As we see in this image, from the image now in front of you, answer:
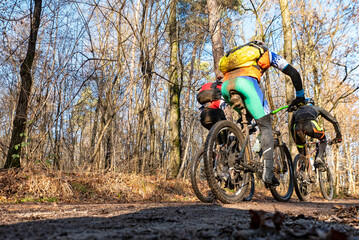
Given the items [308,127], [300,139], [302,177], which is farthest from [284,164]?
[308,127]

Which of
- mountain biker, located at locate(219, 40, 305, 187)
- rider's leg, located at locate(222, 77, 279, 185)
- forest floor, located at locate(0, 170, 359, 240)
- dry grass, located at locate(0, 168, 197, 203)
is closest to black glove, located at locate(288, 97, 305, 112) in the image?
mountain biker, located at locate(219, 40, 305, 187)

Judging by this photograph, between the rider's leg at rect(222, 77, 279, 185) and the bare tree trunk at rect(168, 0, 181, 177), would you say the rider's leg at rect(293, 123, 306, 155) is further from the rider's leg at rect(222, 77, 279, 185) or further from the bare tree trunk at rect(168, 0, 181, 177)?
the bare tree trunk at rect(168, 0, 181, 177)

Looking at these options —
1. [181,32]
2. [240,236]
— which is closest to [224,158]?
[240,236]

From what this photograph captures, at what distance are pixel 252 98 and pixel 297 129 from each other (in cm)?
306

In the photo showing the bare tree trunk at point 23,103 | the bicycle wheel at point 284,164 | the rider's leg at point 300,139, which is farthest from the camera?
the bare tree trunk at point 23,103

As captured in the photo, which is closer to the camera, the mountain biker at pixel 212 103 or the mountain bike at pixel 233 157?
the mountain bike at pixel 233 157

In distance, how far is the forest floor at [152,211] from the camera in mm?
1128

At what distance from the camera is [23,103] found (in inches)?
287

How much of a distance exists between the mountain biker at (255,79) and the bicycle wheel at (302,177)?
182 cm

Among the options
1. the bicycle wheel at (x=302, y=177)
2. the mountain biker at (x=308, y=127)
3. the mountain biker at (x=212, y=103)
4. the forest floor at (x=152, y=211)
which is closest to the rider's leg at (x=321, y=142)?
the mountain biker at (x=308, y=127)

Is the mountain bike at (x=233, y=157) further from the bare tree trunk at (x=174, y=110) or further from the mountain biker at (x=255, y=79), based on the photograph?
the bare tree trunk at (x=174, y=110)

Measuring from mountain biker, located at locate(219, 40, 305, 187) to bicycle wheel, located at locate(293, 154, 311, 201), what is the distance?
1.82m

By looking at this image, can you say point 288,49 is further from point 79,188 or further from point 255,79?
point 79,188

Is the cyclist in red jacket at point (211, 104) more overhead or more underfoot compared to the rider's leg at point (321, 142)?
more overhead
